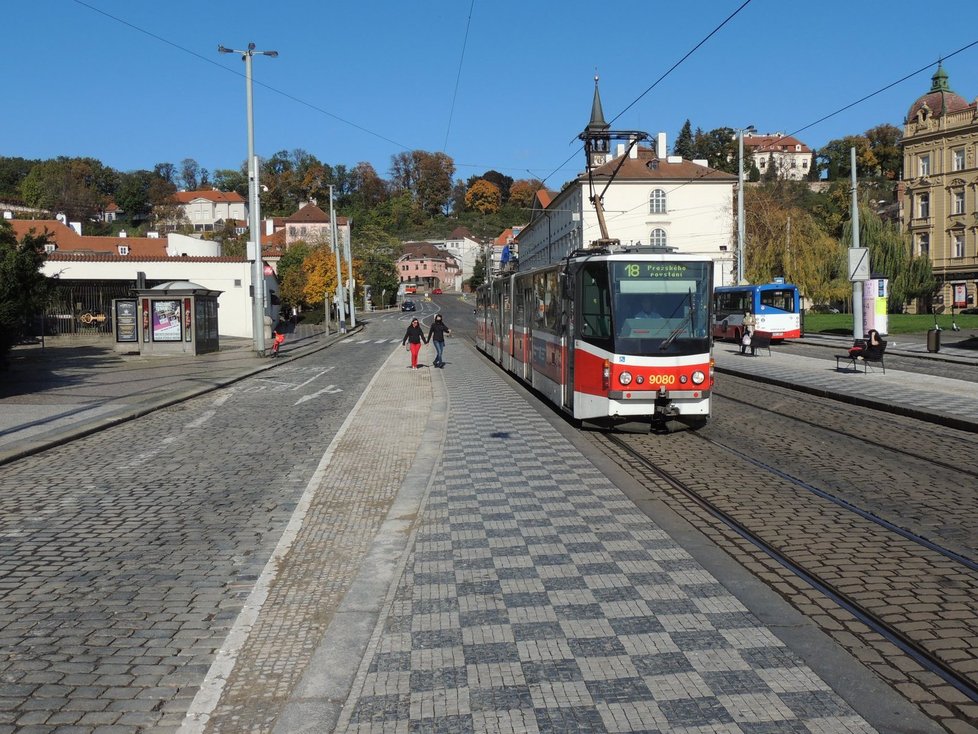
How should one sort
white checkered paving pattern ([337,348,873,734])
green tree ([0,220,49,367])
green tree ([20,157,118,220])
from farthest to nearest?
green tree ([20,157,118,220]) < green tree ([0,220,49,367]) < white checkered paving pattern ([337,348,873,734])

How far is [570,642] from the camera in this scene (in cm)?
520

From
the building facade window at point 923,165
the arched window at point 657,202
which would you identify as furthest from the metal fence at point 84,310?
the building facade window at point 923,165

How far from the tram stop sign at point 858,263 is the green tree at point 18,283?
2380cm

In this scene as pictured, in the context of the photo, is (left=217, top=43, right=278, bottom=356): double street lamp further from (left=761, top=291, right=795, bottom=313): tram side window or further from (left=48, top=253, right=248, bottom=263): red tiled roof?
(left=761, top=291, right=795, bottom=313): tram side window

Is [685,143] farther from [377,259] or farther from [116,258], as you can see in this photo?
[116,258]

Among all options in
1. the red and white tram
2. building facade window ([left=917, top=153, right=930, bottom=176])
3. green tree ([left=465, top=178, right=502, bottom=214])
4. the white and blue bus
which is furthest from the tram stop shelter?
green tree ([left=465, top=178, right=502, bottom=214])

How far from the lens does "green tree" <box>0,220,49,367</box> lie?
68.6ft

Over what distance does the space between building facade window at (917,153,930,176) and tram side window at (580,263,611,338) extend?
222ft

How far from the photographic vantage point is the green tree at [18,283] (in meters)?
20.9

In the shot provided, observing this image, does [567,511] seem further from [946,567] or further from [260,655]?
[260,655]

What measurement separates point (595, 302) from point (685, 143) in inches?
5818

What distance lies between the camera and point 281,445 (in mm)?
13391

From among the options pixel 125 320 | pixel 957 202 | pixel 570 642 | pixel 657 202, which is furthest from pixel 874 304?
pixel 957 202

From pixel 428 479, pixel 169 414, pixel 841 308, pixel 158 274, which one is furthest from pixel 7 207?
pixel 428 479
